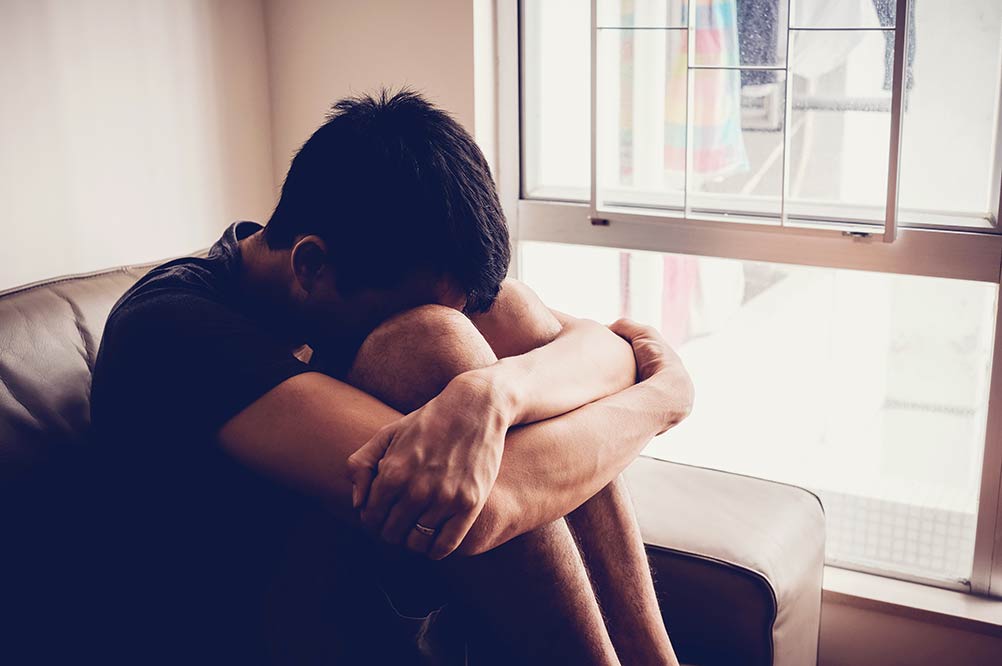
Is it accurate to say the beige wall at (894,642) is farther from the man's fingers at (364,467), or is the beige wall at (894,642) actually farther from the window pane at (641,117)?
the man's fingers at (364,467)

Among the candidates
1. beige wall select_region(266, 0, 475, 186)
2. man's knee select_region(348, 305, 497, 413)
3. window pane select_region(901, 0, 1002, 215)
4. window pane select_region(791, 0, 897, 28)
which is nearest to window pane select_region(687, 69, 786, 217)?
window pane select_region(791, 0, 897, 28)

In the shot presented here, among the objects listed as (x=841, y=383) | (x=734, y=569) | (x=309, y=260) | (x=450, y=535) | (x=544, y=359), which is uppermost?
(x=309, y=260)

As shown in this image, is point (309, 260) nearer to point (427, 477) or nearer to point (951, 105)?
point (427, 477)

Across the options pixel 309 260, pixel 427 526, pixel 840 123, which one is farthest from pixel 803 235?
pixel 427 526

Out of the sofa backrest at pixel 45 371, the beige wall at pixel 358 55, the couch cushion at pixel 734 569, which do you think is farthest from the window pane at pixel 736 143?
the sofa backrest at pixel 45 371

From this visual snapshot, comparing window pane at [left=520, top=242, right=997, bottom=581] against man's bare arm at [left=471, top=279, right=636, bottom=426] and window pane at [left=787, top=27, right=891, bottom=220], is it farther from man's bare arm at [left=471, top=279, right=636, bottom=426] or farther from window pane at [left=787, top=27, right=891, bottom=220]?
man's bare arm at [left=471, top=279, right=636, bottom=426]

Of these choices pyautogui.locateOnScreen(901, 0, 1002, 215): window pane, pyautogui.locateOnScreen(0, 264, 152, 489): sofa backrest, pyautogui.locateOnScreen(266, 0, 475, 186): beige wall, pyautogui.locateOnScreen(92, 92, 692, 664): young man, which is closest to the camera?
pyautogui.locateOnScreen(92, 92, 692, 664): young man

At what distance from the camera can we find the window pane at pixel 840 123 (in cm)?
187

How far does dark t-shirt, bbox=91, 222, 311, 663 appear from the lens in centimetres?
119

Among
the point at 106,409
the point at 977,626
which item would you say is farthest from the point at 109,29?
the point at 977,626

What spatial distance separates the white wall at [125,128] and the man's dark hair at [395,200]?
2.53ft

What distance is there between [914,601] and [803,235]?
2.40 ft

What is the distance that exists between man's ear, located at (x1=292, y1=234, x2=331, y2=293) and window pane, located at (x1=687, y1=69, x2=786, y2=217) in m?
1.01

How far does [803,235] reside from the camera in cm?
195
